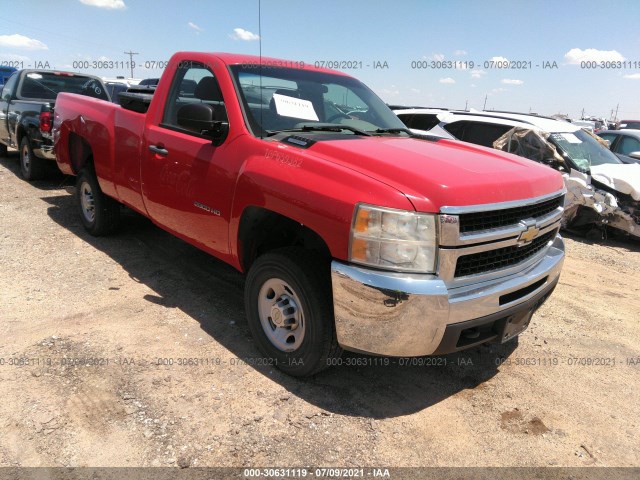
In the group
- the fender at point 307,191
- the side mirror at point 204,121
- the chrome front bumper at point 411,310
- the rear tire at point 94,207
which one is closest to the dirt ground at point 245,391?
the chrome front bumper at point 411,310

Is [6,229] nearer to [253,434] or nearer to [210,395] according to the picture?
[210,395]

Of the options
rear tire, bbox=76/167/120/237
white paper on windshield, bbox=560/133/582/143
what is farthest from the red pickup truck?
white paper on windshield, bbox=560/133/582/143

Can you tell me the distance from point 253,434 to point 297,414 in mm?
300

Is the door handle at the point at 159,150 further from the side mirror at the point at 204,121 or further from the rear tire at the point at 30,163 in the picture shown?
the rear tire at the point at 30,163

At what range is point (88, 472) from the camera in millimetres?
2309

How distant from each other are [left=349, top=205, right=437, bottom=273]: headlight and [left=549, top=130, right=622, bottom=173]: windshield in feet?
19.8

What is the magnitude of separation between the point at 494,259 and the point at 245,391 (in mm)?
1724

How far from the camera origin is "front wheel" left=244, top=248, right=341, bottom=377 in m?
2.79

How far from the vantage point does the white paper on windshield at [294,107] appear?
3486mm

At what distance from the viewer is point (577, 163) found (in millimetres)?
7398

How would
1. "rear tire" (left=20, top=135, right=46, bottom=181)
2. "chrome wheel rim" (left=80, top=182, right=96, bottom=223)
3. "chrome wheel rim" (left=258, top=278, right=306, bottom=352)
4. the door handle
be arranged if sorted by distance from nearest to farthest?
"chrome wheel rim" (left=258, top=278, right=306, bottom=352) → the door handle → "chrome wheel rim" (left=80, top=182, right=96, bottom=223) → "rear tire" (left=20, top=135, right=46, bottom=181)

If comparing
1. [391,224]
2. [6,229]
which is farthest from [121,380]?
[6,229]

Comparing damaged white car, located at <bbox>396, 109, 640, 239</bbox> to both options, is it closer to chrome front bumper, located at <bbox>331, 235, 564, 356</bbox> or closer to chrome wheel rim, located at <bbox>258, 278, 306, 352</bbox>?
chrome wheel rim, located at <bbox>258, 278, 306, 352</bbox>

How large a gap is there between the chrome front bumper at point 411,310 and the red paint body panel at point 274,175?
0.21 m
